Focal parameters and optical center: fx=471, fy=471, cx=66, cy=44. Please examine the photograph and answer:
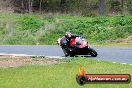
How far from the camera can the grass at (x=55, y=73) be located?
47.9 ft

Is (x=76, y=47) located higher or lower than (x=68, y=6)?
higher

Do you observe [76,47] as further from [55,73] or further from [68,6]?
[68,6]

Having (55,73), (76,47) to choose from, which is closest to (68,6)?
(76,47)

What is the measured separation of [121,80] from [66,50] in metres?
13.6

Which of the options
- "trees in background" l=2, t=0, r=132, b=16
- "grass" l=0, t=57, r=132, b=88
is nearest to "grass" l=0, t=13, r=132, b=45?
"trees in background" l=2, t=0, r=132, b=16

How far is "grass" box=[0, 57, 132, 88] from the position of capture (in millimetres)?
14588

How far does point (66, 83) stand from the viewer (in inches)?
586

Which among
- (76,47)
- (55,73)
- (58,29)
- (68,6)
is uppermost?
(55,73)

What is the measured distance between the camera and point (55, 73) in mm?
17031

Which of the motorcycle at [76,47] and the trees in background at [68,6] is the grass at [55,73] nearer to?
the motorcycle at [76,47]

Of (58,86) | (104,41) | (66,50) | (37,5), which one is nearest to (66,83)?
(58,86)

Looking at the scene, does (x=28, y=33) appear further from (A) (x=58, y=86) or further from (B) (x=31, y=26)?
(A) (x=58, y=86)

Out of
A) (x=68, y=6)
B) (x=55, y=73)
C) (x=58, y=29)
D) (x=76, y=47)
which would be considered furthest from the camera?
(x=68, y=6)

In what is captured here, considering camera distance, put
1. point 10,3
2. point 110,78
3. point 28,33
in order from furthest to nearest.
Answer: point 10,3 → point 28,33 → point 110,78
